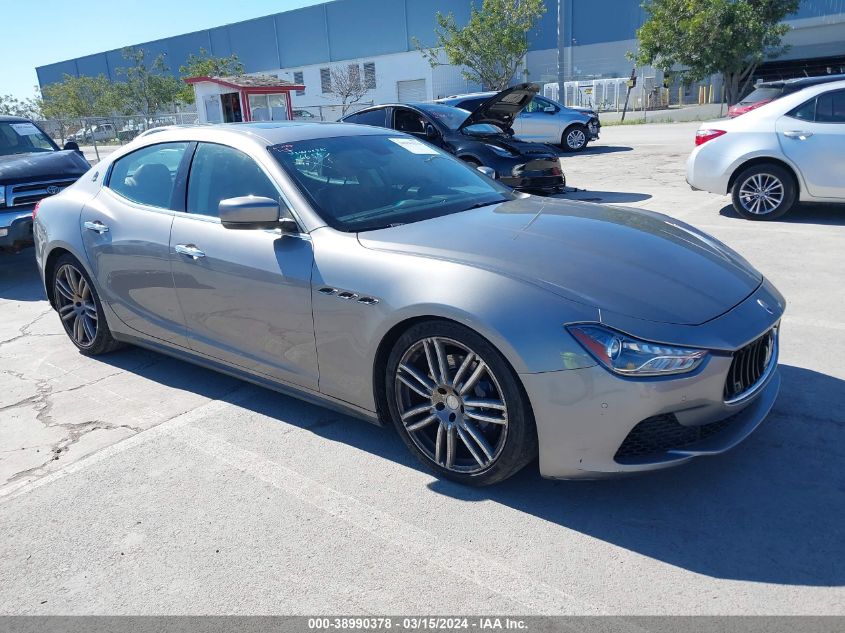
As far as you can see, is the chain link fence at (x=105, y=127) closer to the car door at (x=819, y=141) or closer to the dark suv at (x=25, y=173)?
the dark suv at (x=25, y=173)

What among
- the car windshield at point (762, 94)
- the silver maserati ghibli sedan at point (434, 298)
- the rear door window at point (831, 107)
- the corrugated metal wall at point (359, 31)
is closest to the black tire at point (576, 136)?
the car windshield at point (762, 94)

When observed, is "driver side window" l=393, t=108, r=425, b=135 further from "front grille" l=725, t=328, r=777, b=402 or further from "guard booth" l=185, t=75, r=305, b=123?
"guard booth" l=185, t=75, r=305, b=123

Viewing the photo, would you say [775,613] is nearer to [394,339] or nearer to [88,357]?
[394,339]

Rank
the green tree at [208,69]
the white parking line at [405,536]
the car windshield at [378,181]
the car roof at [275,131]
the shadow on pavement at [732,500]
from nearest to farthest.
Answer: the white parking line at [405,536] < the shadow on pavement at [732,500] < the car windshield at [378,181] < the car roof at [275,131] < the green tree at [208,69]

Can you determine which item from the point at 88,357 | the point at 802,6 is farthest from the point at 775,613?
the point at 802,6

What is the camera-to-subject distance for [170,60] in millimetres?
66438

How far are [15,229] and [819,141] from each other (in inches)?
354

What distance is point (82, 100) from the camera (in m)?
54.2

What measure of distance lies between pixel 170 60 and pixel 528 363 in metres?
72.7

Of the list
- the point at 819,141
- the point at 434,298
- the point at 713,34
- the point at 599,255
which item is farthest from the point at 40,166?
the point at 713,34

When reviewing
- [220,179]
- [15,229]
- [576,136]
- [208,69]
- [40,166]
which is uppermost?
[208,69]

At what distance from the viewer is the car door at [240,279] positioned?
3424 mm

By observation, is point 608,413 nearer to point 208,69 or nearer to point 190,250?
point 190,250

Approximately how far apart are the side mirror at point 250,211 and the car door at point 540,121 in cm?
1586
